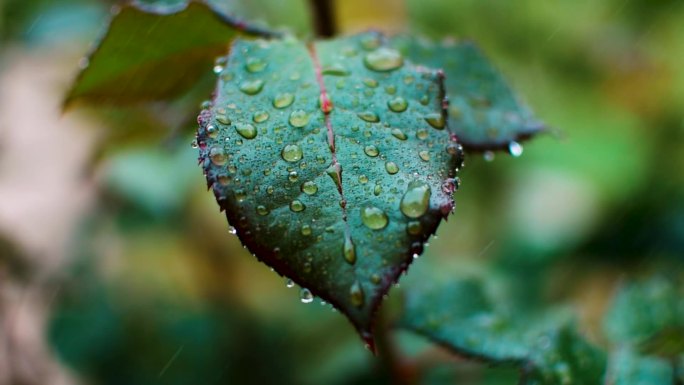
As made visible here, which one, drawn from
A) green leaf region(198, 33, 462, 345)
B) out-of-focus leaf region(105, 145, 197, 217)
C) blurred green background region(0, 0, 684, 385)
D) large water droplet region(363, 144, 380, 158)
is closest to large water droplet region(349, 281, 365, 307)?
green leaf region(198, 33, 462, 345)

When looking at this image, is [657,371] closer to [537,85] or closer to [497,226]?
[497,226]

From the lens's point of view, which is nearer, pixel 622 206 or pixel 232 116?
pixel 232 116

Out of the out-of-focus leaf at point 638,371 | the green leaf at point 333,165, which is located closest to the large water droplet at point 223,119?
the green leaf at point 333,165

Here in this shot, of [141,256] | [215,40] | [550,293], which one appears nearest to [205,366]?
[141,256]

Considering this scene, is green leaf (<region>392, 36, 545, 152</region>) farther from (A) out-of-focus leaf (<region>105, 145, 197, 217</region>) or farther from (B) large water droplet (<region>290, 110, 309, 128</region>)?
(A) out-of-focus leaf (<region>105, 145, 197, 217</region>)

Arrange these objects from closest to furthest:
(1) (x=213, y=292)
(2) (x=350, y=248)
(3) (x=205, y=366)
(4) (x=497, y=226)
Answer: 1. (2) (x=350, y=248)
2. (3) (x=205, y=366)
3. (1) (x=213, y=292)
4. (4) (x=497, y=226)

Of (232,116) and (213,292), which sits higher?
(232,116)

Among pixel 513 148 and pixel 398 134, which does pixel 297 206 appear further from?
pixel 513 148
